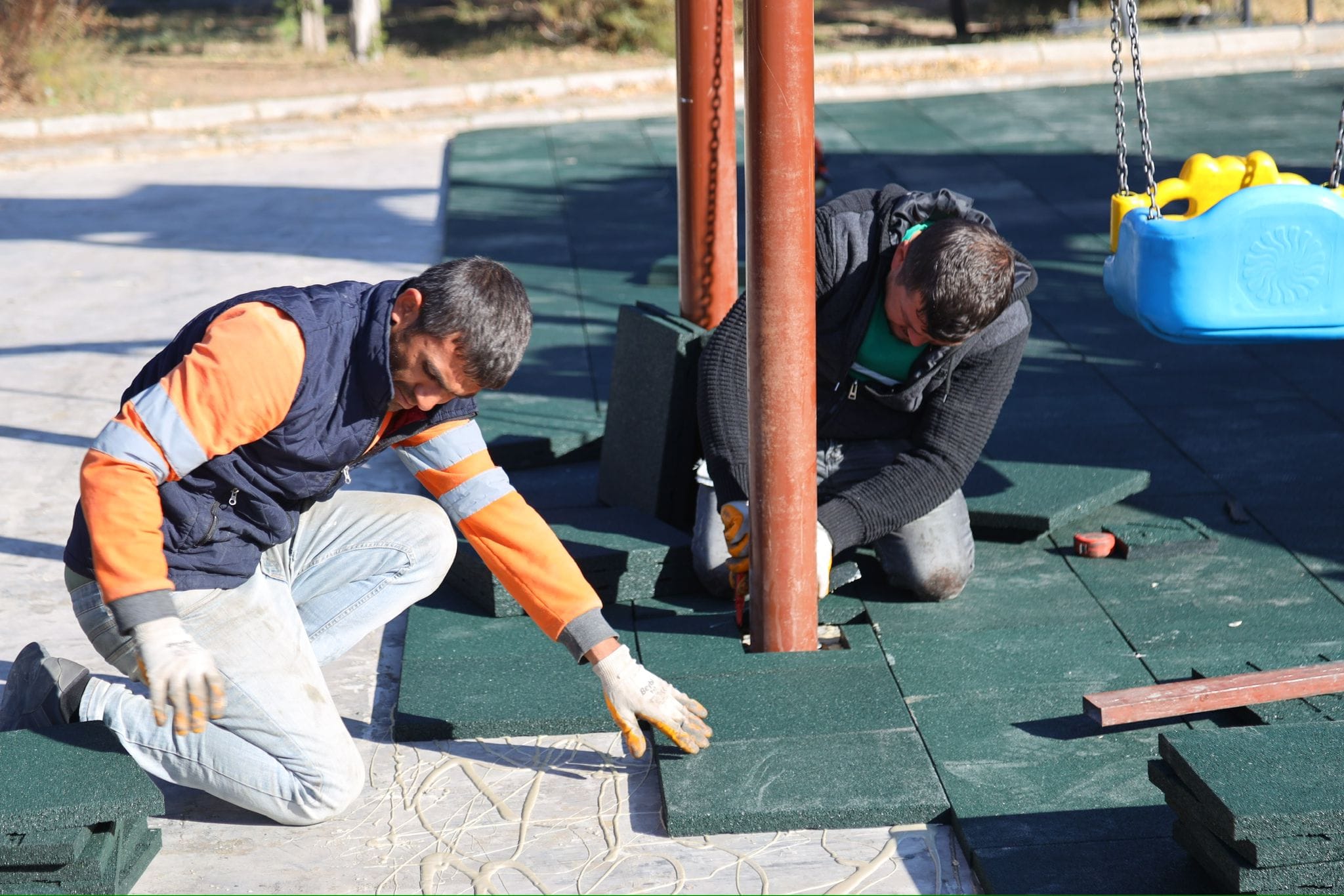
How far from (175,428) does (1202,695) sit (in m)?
2.38

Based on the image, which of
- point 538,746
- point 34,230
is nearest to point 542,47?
point 34,230

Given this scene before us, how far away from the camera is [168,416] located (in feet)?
9.04

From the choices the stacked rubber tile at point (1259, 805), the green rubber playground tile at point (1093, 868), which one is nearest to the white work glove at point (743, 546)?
the green rubber playground tile at point (1093, 868)

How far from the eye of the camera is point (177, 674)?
107 inches

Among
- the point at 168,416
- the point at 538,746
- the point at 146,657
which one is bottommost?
the point at 538,746

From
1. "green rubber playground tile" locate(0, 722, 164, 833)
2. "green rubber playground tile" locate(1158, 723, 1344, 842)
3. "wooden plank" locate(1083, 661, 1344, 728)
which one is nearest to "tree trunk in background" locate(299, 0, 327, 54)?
"green rubber playground tile" locate(0, 722, 164, 833)

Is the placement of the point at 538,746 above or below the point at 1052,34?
below

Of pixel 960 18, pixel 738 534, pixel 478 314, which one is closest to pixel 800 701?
pixel 738 534

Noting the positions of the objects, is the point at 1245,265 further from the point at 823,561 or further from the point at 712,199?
the point at 712,199

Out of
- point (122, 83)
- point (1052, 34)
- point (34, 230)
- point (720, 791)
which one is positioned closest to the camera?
point (720, 791)

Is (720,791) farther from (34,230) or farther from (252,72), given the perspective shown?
(252,72)

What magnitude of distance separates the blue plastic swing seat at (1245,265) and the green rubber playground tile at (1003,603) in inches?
35.9

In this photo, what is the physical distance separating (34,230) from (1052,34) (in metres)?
10.6

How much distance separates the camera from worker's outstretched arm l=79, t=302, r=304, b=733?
2.71 metres
